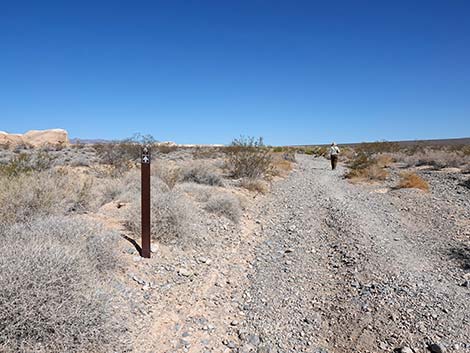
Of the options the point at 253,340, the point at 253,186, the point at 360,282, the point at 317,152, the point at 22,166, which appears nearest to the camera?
the point at 253,340

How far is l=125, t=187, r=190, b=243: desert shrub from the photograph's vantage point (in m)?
5.93

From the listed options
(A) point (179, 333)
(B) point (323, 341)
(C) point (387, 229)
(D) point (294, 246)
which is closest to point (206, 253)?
(D) point (294, 246)

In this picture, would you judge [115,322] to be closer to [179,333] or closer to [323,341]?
[179,333]

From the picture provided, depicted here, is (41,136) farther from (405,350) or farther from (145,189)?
(405,350)

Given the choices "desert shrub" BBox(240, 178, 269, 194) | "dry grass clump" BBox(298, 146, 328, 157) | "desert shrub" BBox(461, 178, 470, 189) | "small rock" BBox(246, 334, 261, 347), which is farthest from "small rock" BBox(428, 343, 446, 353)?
"dry grass clump" BBox(298, 146, 328, 157)

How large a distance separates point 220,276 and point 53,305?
279cm

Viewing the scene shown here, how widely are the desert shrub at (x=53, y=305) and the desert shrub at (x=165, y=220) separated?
2.31m

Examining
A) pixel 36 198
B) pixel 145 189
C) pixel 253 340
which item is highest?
pixel 145 189

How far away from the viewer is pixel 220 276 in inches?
206

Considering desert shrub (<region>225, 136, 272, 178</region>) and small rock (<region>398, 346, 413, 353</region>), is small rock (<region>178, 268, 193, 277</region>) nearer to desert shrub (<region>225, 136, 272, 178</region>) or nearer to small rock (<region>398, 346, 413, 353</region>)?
small rock (<region>398, 346, 413, 353</region>)

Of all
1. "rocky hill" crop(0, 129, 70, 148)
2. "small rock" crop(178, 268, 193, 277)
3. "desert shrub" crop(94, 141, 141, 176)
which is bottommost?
"small rock" crop(178, 268, 193, 277)

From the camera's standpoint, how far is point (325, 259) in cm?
601

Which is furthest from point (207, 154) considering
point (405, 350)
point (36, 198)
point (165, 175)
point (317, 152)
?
point (317, 152)

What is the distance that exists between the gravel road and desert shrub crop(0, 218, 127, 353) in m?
1.52
